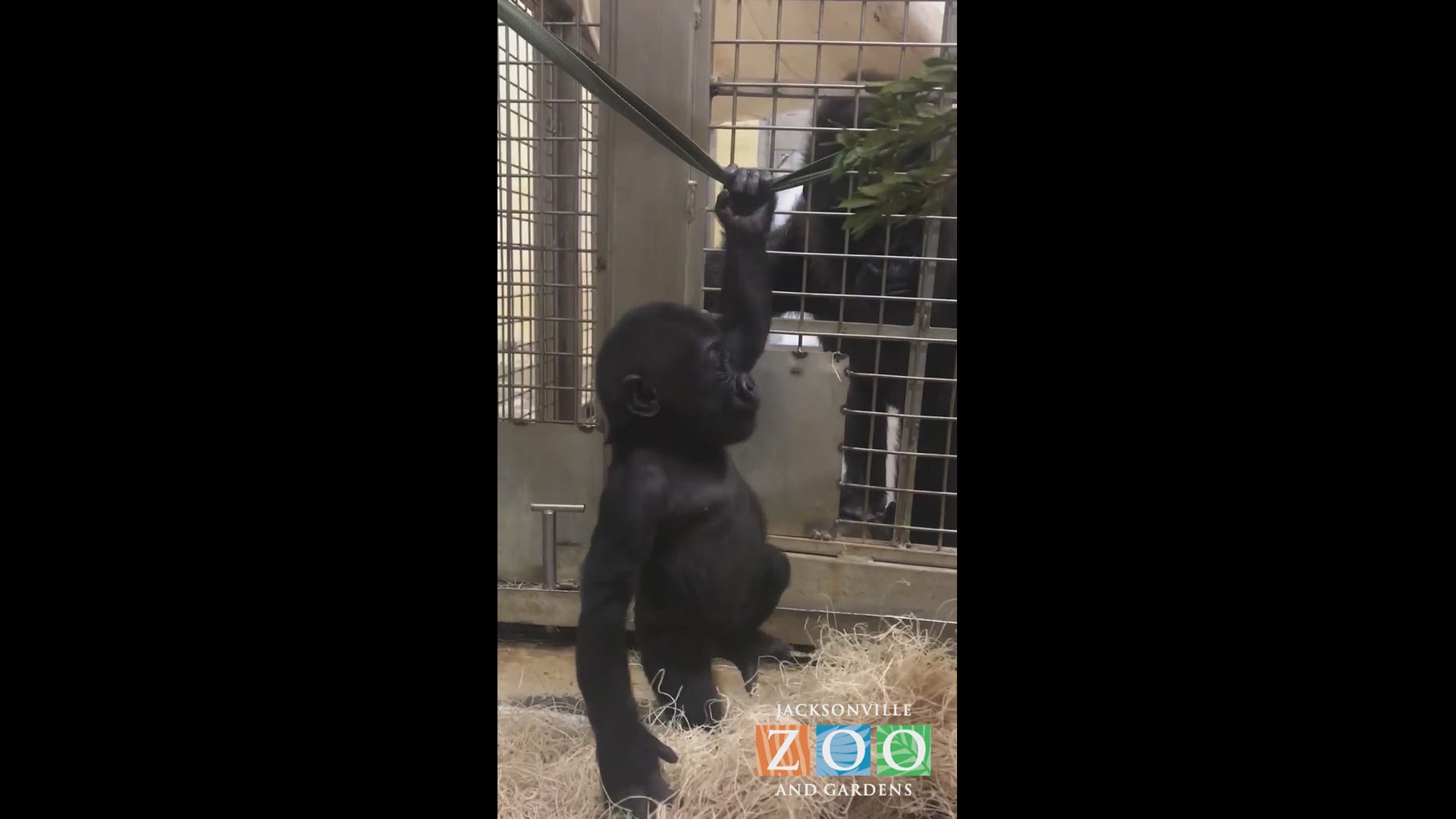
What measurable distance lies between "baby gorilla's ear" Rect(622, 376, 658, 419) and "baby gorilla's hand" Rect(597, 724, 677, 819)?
417 millimetres

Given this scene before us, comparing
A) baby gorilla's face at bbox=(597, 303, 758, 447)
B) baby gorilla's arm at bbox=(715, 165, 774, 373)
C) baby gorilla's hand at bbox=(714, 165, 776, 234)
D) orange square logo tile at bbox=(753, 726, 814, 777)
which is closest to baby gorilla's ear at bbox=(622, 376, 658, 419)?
baby gorilla's face at bbox=(597, 303, 758, 447)

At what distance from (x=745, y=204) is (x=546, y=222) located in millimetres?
259

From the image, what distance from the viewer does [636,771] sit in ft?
3.90

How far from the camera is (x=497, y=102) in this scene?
116 centimetres

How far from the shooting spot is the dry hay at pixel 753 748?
1163mm

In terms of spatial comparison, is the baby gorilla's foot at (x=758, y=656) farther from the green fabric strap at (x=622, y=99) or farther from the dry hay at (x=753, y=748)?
the green fabric strap at (x=622, y=99)

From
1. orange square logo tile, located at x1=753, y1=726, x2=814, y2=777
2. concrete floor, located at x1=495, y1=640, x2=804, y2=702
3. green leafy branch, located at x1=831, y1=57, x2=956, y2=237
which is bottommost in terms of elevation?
orange square logo tile, located at x1=753, y1=726, x2=814, y2=777

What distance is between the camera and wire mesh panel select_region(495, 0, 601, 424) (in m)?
1.17

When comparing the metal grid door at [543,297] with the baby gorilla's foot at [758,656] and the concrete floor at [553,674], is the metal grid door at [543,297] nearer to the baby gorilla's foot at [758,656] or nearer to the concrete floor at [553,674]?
the concrete floor at [553,674]

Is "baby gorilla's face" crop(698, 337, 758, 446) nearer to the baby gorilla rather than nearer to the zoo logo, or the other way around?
the baby gorilla

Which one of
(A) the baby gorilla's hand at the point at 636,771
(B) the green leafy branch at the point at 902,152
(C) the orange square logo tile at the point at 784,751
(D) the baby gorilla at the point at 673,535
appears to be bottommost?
(A) the baby gorilla's hand at the point at 636,771

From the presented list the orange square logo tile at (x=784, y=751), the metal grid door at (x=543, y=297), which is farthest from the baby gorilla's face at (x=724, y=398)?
the orange square logo tile at (x=784, y=751)

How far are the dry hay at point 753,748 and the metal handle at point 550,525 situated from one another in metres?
0.20

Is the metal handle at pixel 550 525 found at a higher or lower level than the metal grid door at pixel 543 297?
lower
